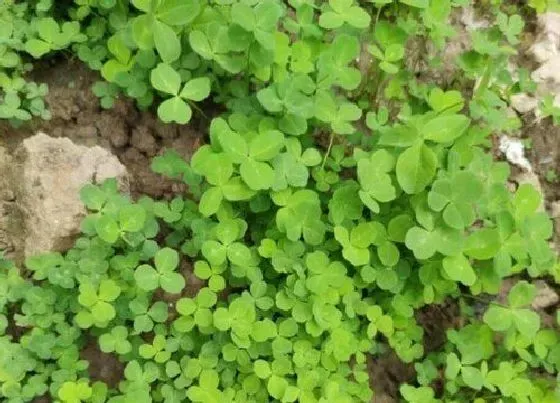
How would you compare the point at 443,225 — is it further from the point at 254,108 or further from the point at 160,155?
the point at 160,155

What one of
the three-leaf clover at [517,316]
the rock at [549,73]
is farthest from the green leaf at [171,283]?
the rock at [549,73]

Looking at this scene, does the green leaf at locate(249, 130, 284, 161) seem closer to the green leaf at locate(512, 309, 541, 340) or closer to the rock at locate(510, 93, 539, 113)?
the green leaf at locate(512, 309, 541, 340)

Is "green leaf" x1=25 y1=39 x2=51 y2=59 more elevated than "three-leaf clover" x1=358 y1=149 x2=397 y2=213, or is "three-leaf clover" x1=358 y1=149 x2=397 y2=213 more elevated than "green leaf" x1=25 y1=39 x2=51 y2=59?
"three-leaf clover" x1=358 y1=149 x2=397 y2=213

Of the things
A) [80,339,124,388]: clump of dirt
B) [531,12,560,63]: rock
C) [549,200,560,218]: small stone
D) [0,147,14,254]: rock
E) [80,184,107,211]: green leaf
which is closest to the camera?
[80,184,107,211]: green leaf

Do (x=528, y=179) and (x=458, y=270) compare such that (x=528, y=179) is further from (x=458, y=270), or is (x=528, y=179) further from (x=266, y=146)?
(x=266, y=146)

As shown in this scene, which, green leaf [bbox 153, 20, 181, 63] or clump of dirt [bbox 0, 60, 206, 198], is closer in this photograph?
green leaf [bbox 153, 20, 181, 63]

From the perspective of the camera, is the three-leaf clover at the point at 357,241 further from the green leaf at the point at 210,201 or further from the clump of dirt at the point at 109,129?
the clump of dirt at the point at 109,129

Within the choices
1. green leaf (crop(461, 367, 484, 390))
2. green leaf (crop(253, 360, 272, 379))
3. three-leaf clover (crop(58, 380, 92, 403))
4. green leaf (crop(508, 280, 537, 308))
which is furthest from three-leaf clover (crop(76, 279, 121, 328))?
green leaf (crop(508, 280, 537, 308))

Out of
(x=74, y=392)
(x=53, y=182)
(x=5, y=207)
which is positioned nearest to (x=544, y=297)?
(x=74, y=392)
